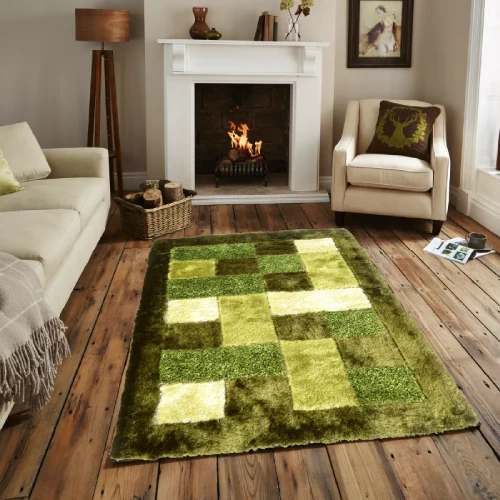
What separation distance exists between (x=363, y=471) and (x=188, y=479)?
21.4 inches

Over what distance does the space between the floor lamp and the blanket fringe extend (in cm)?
302

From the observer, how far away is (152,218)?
14.1 ft

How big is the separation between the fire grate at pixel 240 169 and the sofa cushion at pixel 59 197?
1628 mm

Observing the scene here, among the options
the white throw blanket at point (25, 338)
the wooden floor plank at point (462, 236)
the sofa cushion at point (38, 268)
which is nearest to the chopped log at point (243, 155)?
the wooden floor plank at point (462, 236)

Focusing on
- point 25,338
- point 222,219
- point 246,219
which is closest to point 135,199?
point 222,219

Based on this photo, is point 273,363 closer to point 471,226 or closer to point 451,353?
point 451,353

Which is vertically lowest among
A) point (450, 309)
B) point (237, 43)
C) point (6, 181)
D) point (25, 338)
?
point (450, 309)

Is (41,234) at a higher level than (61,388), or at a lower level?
higher

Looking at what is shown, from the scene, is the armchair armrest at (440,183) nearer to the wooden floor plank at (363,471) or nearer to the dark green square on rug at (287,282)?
the dark green square on rug at (287,282)

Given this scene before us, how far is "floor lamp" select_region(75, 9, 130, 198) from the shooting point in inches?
190

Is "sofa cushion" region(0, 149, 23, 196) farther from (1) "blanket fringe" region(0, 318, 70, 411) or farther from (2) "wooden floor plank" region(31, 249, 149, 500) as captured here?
(1) "blanket fringe" region(0, 318, 70, 411)

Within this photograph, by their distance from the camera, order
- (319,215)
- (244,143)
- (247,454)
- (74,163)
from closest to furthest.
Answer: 1. (247,454)
2. (74,163)
3. (319,215)
4. (244,143)

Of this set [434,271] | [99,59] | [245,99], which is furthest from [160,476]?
[245,99]

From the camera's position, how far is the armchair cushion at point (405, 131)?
467 cm
